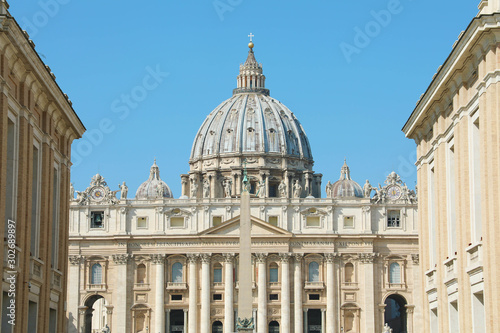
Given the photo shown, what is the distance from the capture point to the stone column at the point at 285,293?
114 metres

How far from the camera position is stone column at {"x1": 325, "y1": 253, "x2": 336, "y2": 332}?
112938 mm

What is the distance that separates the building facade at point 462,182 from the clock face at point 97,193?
72.6m

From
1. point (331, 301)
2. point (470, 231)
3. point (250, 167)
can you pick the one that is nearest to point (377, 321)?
point (331, 301)

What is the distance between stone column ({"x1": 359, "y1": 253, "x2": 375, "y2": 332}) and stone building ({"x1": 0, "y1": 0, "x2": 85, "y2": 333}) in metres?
68.4

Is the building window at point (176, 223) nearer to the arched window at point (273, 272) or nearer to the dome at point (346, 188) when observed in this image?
the arched window at point (273, 272)

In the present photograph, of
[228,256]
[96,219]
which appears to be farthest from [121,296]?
[228,256]

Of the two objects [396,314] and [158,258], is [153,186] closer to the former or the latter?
[158,258]

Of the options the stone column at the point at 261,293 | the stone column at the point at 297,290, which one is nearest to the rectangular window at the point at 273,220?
the stone column at the point at 261,293

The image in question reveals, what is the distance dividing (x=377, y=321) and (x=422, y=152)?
219ft

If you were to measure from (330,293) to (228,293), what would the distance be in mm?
10055

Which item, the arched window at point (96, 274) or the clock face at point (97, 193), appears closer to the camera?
the arched window at point (96, 274)

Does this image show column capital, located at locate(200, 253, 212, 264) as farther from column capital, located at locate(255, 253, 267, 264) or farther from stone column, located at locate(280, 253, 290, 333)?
stone column, located at locate(280, 253, 290, 333)

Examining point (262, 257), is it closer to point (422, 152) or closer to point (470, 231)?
point (422, 152)

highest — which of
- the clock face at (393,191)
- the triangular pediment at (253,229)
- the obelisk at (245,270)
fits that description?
the clock face at (393,191)
